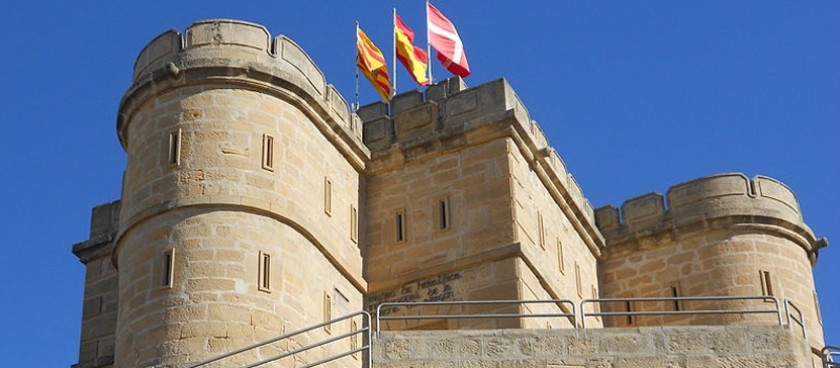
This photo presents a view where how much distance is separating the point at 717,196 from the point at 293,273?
10214mm

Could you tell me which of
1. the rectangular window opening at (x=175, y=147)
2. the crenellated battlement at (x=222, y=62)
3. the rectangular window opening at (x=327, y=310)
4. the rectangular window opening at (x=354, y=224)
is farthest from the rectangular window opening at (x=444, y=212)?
the rectangular window opening at (x=175, y=147)

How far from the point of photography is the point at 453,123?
26469 mm

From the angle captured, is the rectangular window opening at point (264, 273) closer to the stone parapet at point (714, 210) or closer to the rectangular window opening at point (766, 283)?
the stone parapet at point (714, 210)

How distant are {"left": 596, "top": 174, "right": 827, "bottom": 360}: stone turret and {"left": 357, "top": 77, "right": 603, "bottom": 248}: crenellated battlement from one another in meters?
2.91

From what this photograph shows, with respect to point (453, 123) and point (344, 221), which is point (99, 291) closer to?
point (344, 221)

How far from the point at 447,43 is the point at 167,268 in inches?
428

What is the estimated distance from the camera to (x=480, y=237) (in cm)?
2517

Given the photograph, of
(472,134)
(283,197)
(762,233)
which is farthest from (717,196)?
(283,197)

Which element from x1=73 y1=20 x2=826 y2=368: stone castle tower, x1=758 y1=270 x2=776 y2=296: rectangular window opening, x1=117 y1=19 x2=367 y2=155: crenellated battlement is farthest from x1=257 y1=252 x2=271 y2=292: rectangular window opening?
x1=758 y1=270 x2=776 y2=296: rectangular window opening

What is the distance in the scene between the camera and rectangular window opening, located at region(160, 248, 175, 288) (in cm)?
2191

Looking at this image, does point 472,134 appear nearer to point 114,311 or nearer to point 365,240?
point 365,240

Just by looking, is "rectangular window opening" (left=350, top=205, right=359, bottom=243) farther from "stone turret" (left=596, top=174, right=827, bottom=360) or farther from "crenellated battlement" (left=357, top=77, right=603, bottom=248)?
"stone turret" (left=596, top=174, right=827, bottom=360)

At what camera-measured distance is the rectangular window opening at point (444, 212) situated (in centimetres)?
2577

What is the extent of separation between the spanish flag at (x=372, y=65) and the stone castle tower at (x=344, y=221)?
2709mm
